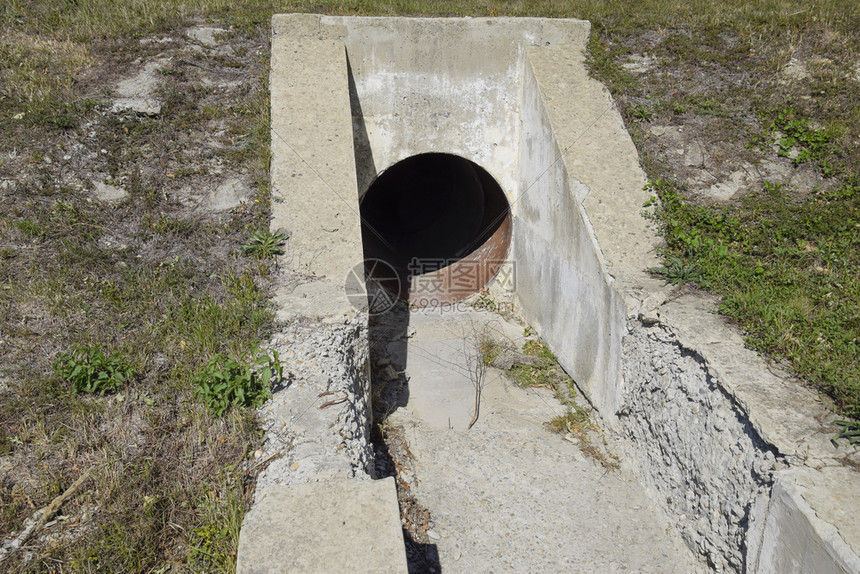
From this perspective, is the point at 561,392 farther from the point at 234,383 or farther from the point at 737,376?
the point at 234,383

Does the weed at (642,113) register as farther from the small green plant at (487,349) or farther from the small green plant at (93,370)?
the small green plant at (93,370)

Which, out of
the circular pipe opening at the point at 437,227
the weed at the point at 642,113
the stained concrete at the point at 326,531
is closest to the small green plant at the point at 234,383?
the stained concrete at the point at 326,531

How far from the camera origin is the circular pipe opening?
8.73 meters

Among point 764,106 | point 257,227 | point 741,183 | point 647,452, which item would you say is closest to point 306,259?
point 257,227

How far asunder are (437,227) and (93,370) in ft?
23.0

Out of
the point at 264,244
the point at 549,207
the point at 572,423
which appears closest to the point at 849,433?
the point at 572,423

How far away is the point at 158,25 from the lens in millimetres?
7691

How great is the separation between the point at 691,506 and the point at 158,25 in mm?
7858

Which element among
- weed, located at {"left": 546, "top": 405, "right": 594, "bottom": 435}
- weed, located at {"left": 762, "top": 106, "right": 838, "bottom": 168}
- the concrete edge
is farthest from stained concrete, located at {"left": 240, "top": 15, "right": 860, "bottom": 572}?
weed, located at {"left": 762, "top": 106, "right": 838, "bottom": 168}

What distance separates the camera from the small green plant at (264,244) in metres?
5.25

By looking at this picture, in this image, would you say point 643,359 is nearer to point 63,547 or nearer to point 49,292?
point 63,547

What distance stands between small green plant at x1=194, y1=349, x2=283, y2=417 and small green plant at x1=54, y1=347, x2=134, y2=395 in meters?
0.50

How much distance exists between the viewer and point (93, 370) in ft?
13.2

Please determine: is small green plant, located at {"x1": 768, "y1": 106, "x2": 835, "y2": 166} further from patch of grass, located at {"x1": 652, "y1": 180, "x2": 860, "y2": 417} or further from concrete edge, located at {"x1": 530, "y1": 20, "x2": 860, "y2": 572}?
concrete edge, located at {"x1": 530, "y1": 20, "x2": 860, "y2": 572}
